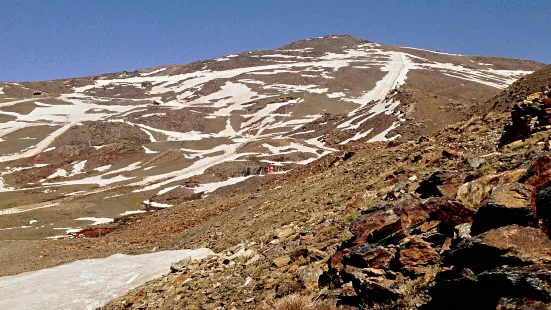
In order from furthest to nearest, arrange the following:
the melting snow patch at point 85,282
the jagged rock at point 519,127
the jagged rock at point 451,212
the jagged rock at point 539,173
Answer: the melting snow patch at point 85,282 < the jagged rock at point 519,127 < the jagged rock at point 451,212 < the jagged rock at point 539,173

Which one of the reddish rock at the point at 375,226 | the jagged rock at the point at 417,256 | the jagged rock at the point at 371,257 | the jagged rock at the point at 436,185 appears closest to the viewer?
the jagged rock at the point at 417,256

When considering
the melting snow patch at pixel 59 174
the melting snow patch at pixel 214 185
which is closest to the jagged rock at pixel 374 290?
the melting snow patch at pixel 214 185

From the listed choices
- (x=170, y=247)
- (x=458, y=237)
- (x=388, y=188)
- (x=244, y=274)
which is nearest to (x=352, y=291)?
(x=458, y=237)

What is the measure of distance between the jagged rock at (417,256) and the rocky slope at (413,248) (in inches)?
0.6

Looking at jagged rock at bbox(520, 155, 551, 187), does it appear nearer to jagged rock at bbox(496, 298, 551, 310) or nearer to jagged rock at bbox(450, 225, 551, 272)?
jagged rock at bbox(450, 225, 551, 272)

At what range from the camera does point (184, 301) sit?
10.4 m

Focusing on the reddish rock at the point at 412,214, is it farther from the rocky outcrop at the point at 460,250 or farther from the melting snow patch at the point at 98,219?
the melting snow patch at the point at 98,219

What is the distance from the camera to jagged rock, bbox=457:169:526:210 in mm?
7223

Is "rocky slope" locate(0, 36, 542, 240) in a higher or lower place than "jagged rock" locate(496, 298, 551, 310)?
higher

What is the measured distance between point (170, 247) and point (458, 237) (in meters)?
17.7

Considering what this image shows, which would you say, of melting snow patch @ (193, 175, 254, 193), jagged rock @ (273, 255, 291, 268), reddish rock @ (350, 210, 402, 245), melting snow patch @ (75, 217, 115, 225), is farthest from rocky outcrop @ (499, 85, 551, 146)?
melting snow patch @ (193, 175, 254, 193)

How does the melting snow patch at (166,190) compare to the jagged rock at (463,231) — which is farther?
the melting snow patch at (166,190)

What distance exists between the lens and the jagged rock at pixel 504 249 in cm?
484

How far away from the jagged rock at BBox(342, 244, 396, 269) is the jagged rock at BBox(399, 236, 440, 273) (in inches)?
9.7
